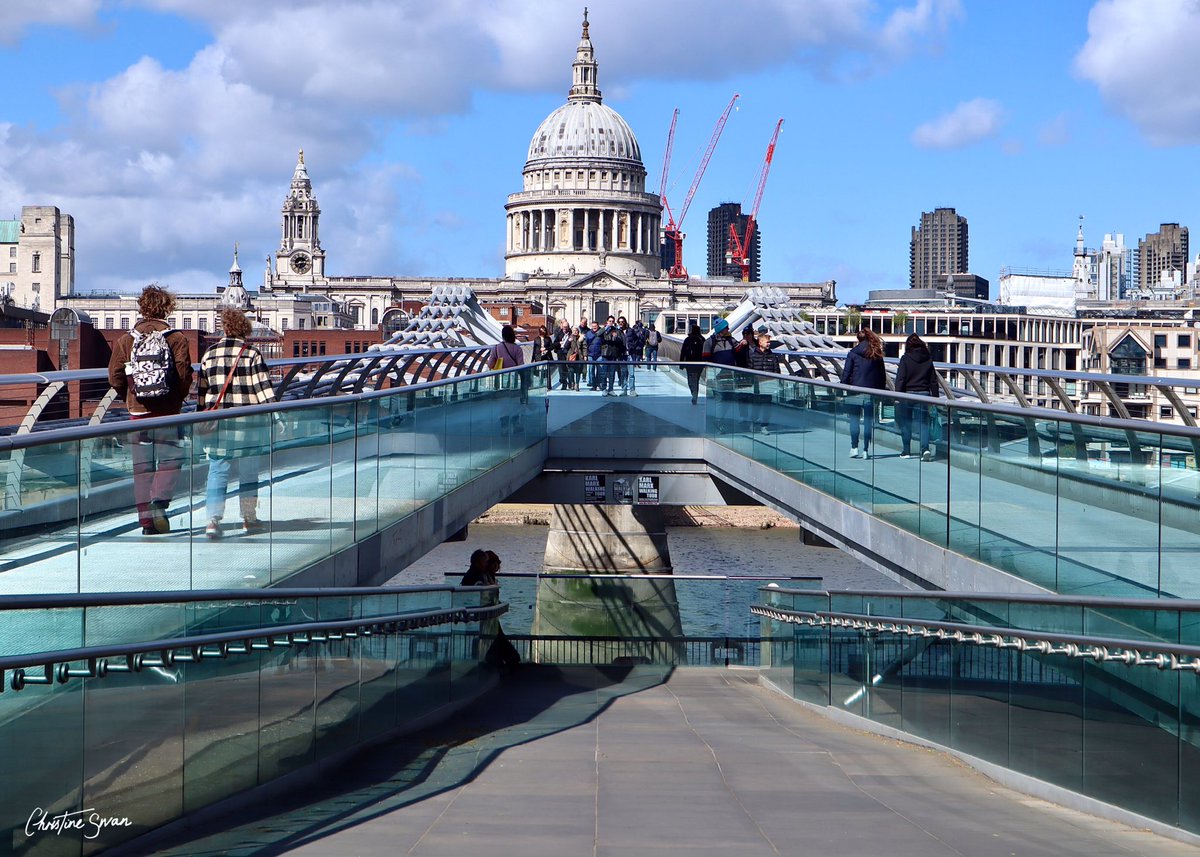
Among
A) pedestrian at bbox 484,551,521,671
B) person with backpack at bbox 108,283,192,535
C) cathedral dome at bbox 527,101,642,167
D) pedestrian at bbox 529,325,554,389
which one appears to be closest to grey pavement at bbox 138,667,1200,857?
person with backpack at bbox 108,283,192,535

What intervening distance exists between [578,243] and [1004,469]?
144837 millimetres

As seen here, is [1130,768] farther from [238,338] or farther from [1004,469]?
[238,338]

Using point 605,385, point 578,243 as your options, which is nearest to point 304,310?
point 578,243

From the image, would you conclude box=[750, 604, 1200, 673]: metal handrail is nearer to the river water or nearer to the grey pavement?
the grey pavement

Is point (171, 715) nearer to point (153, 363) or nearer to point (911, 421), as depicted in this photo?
point (153, 363)

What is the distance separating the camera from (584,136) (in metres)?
156

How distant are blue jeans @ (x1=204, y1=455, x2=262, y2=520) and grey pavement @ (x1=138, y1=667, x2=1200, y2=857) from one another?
4.66 ft

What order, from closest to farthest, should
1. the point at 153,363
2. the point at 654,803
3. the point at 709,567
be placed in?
the point at 654,803
the point at 153,363
the point at 709,567

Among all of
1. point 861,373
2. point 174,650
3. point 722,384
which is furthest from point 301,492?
point 722,384

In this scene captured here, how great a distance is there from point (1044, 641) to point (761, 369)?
14781 millimetres

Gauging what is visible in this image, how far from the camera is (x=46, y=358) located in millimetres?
36719

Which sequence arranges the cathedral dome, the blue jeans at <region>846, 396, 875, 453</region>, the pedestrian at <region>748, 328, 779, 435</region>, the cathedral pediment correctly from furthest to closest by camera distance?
the cathedral dome
the cathedral pediment
the pedestrian at <region>748, 328, 779, 435</region>
the blue jeans at <region>846, 396, 875, 453</region>
